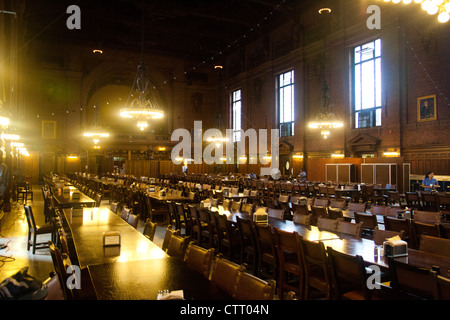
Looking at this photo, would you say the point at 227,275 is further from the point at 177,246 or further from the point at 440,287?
the point at 440,287

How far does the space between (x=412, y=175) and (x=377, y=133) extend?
2714 millimetres

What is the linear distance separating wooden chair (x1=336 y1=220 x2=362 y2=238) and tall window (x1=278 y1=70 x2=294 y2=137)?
18.1m

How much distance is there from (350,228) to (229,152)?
2458 cm

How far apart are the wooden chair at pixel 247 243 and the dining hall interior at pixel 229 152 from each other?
0.03 metres

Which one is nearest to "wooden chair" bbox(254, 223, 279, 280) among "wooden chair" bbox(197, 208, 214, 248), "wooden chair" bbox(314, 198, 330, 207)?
"wooden chair" bbox(197, 208, 214, 248)

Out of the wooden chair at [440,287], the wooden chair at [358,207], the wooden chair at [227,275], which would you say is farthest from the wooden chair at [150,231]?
the wooden chair at [358,207]

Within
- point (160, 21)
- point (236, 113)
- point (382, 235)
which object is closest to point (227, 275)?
point (382, 235)

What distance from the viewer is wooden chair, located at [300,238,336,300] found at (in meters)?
3.27

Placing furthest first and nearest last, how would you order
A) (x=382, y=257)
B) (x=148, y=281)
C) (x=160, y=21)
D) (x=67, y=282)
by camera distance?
(x=160, y=21) < (x=382, y=257) < (x=67, y=282) < (x=148, y=281)

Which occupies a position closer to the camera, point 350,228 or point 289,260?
point 289,260

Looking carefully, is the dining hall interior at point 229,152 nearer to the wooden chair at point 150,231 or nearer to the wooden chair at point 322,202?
the wooden chair at point 150,231

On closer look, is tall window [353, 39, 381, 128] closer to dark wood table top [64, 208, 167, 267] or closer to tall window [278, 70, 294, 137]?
tall window [278, 70, 294, 137]

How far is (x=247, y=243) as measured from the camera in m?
5.34
